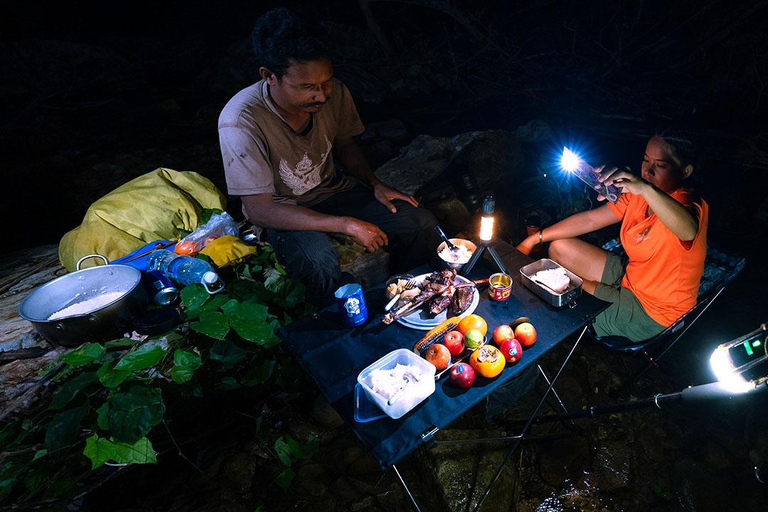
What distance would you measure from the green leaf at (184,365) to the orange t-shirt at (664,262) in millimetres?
3936

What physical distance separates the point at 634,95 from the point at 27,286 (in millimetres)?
10967

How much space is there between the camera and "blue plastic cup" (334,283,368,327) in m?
2.54

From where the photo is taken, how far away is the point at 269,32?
9.91 feet

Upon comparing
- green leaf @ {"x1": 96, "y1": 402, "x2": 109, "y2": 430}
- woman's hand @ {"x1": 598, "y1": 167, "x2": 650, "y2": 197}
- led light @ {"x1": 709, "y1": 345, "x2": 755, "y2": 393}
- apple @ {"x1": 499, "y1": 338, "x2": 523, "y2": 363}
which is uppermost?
woman's hand @ {"x1": 598, "y1": 167, "x2": 650, "y2": 197}

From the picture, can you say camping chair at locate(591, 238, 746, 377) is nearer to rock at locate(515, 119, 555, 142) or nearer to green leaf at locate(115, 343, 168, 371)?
green leaf at locate(115, 343, 168, 371)

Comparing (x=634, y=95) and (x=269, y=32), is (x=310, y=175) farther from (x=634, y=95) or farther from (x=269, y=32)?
(x=634, y=95)

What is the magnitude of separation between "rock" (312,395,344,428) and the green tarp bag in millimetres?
2608

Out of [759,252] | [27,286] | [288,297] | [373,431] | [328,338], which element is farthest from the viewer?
[759,252]

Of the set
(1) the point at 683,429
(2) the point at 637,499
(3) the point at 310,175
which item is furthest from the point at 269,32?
(1) the point at 683,429

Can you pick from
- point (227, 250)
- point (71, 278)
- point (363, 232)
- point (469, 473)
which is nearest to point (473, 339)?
point (469, 473)

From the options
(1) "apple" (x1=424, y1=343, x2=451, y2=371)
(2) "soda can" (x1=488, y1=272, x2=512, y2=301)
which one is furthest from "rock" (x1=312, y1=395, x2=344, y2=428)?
(2) "soda can" (x1=488, y1=272, x2=512, y2=301)

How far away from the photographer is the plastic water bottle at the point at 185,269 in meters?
3.29

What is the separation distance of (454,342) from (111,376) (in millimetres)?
2330

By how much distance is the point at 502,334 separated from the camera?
7.76 feet
